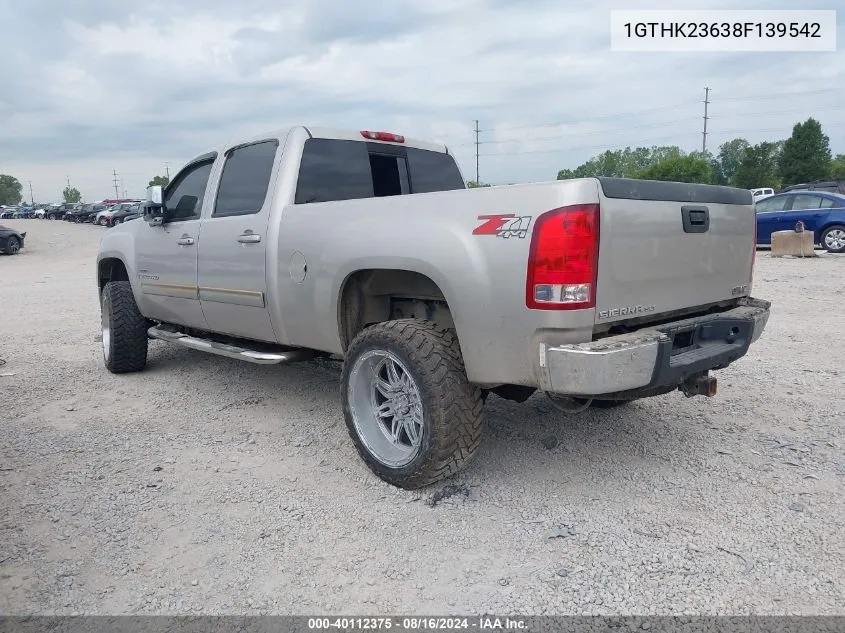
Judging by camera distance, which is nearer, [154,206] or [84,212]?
[154,206]

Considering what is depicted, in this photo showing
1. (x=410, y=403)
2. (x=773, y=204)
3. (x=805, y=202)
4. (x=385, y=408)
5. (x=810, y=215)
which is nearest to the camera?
(x=410, y=403)

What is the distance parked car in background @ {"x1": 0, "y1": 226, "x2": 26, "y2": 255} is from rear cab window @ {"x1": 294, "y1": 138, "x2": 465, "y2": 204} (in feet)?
79.2

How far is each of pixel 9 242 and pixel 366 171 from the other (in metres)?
24.4

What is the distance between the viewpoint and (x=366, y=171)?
463cm

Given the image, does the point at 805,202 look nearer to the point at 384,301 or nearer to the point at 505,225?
the point at 384,301

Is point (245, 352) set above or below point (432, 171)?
below

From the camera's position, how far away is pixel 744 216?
11.9 ft

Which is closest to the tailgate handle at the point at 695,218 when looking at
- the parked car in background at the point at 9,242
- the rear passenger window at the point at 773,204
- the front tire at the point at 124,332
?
the front tire at the point at 124,332

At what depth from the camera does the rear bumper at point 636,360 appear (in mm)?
2691

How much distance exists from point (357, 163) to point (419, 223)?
162cm

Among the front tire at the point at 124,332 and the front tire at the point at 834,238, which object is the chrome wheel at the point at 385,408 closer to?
the front tire at the point at 124,332

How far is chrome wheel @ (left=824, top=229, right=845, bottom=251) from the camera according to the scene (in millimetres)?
14445

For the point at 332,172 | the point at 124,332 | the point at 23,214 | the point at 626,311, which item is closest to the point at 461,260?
the point at 626,311

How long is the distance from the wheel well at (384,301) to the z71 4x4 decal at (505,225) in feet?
2.16
